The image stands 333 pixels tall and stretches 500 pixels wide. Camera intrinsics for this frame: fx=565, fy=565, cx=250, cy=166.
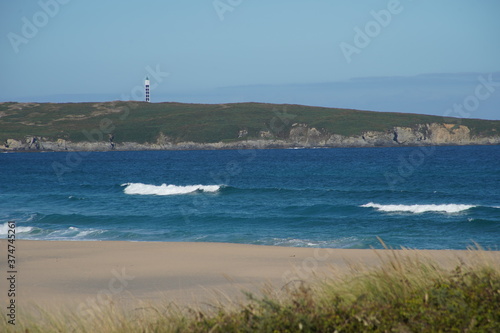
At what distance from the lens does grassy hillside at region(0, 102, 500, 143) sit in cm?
15225

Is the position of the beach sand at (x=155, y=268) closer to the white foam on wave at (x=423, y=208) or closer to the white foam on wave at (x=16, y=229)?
the white foam on wave at (x=16, y=229)

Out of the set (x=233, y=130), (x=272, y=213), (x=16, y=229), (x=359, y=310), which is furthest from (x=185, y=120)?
(x=359, y=310)

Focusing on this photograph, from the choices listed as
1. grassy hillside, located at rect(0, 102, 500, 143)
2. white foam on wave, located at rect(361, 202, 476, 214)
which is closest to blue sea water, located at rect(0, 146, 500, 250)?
white foam on wave, located at rect(361, 202, 476, 214)

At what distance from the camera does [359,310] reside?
5.07 meters

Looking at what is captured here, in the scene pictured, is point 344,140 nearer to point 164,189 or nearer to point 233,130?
point 233,130

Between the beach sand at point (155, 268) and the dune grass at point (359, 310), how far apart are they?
10.1 feet

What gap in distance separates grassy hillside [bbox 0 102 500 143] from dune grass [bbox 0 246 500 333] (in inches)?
5689

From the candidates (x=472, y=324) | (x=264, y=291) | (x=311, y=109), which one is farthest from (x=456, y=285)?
(x=311, y=109)

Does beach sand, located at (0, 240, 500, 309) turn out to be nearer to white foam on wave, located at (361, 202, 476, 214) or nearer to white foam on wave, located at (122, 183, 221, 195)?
→ white foam on wave, located at (361, 202, 476, 214)

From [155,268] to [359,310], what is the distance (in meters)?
9.32

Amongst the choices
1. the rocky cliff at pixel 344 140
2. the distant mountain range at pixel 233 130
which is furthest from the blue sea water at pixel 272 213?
the distant mountain range at pixel 233 130

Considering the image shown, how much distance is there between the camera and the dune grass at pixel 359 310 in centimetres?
485

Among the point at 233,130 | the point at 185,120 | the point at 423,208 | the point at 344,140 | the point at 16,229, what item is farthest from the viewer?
the point at 185,120

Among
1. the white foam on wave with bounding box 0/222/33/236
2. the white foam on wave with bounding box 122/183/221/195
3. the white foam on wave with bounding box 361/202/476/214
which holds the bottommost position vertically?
the white foam on wave with bounding box 122/183/221/195
